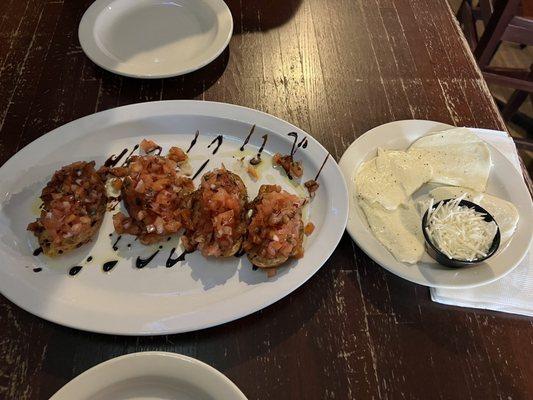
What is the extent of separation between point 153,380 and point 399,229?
0.92 meters

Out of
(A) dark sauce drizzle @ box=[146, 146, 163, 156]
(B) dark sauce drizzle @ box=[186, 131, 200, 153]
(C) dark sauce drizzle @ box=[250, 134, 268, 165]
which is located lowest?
(A) dark sauce drizzle @ box=[146, 146, 163, 156]

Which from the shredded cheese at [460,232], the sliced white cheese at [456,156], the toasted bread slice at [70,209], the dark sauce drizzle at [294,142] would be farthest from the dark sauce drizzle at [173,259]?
the sliced white cheese at [456,156]

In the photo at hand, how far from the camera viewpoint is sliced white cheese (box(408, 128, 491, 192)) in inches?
63.3

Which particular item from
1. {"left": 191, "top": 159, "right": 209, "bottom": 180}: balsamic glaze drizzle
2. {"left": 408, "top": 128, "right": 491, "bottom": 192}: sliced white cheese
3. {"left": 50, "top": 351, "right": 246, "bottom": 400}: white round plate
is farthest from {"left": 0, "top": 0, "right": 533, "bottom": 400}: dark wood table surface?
{"left": 191, "top": 159, "right": 209, "bottom": 180}: balsamic glaze drizzle

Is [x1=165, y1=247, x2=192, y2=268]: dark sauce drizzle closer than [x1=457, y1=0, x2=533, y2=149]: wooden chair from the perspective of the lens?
Yes

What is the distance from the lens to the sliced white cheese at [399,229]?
4.67 feet

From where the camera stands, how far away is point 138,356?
1.18 meters

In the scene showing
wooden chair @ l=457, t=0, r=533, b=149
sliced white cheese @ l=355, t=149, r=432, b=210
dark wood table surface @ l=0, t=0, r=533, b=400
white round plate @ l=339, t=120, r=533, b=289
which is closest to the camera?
dark wood table surface @ l=0, t=0, r=533, b=400

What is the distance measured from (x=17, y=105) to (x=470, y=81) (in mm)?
2098

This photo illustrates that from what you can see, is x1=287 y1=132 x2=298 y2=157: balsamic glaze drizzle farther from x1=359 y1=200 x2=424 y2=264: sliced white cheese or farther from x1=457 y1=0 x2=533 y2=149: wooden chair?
x1=457 y1=0 x2=533 y2=149: wooden chair

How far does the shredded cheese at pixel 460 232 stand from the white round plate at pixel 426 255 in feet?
0.27

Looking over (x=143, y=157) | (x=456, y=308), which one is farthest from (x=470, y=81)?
(x=143, y=157)

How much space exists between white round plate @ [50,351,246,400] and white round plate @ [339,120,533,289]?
635 millimetres

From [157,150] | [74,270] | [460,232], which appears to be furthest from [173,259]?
[460,232]
